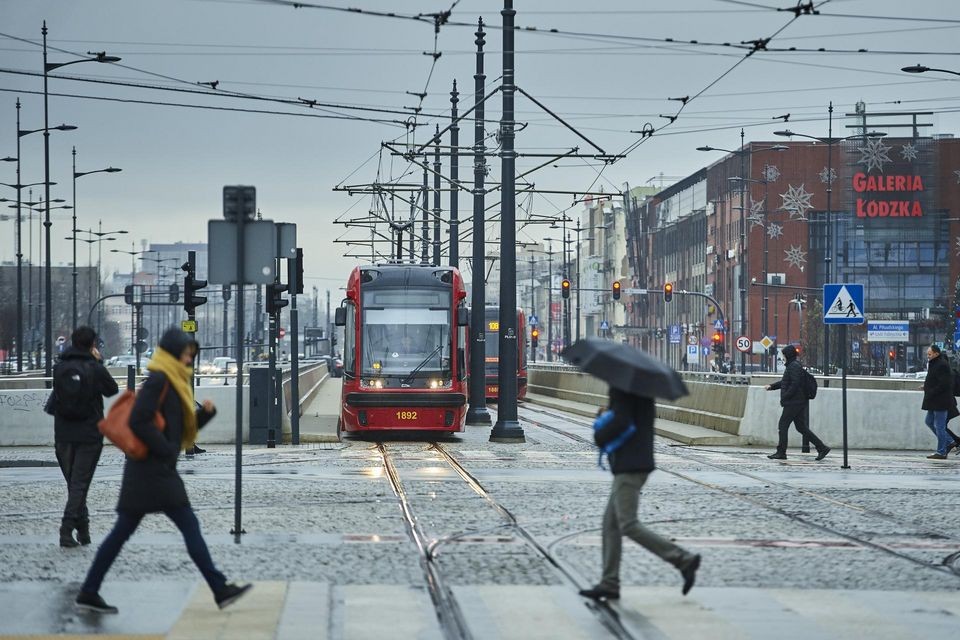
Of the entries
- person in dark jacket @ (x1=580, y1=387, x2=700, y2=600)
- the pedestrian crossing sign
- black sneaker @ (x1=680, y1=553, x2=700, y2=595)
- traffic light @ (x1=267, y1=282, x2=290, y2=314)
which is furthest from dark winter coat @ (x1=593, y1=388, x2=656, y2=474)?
traffic light @ (x1=267, y1=282, x2=290, y2=314)

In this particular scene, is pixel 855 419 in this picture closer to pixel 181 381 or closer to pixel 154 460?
pixel 181 381

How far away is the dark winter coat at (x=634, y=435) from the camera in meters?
9.60

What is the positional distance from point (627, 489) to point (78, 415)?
15.6ft

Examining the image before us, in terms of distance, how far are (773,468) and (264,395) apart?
873 cm

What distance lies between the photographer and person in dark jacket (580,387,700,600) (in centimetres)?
962

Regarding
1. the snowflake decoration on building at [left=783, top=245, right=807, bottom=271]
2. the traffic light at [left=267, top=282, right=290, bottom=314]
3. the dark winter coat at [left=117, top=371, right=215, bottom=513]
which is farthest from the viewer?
the snowflake decoration on building at [left=783, top=245, right=807, bottom=271]

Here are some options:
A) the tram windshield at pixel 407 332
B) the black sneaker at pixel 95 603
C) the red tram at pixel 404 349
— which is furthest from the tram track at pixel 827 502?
the black sneaker at pixel 95 603

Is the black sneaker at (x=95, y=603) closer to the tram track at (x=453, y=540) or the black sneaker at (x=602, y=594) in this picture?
the tram track at (x=453, y=540)

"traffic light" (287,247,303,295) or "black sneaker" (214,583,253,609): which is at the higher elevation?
"traffic light" (287,247,303,295)

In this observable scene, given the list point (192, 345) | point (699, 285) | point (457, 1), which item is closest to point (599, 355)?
point (192, 345)

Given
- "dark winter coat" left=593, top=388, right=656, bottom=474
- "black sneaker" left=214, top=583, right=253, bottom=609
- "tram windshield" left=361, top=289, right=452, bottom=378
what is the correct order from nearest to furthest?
"black sneaker" left=214, top=583, right=253, bottom=609, "dark winter coat" left=593, top=388, right=656, bottom=474, "tram windshield" left=361, top=289, right=452, bottom=378

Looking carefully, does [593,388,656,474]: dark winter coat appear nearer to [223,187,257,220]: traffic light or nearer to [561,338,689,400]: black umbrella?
[561,338,689,400]: black umbrella

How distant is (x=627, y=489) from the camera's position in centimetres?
980

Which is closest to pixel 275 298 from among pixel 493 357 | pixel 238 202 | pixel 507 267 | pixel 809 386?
pixel 507 267
